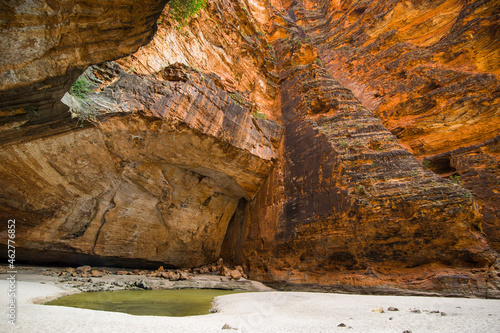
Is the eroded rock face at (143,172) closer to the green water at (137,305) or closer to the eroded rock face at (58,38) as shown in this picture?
the eroded rock face at (58,38)

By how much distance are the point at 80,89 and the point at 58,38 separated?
3.67 metres

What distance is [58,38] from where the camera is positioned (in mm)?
2682

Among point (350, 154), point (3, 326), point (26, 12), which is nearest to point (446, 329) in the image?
point (3, 326)

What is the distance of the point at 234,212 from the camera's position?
12305 mm

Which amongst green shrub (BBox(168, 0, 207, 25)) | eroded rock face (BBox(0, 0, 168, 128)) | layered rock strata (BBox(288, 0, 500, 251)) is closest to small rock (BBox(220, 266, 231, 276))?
eroded rock face (BBox(0, 0, 168, 128))

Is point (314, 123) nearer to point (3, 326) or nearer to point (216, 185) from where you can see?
point (216, 185)

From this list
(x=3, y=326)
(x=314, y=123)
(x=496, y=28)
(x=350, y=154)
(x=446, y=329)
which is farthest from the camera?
(x=496, y=28)

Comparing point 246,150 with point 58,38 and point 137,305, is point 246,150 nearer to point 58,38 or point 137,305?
point 137,305

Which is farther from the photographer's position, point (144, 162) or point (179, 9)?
point (179, 9)

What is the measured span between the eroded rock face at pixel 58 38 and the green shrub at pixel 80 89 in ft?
7.08

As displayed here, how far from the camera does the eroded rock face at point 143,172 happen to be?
6.29 metres

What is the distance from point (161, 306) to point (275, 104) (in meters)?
11.3

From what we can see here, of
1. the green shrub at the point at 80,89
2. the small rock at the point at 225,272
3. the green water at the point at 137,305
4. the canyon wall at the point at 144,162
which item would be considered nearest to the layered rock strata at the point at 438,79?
the canyon wall at the point at 144,162

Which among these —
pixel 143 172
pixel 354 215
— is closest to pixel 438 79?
pixel 354 215
